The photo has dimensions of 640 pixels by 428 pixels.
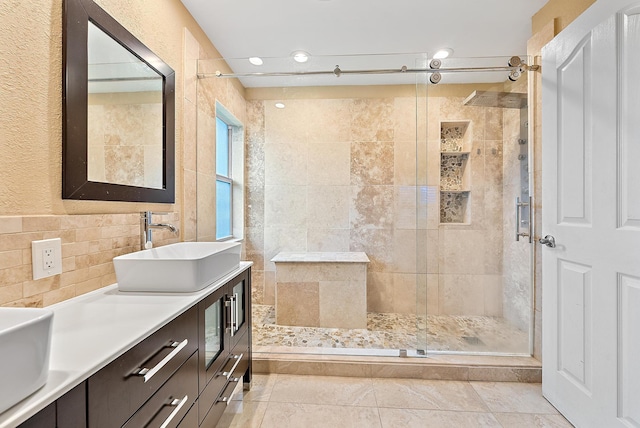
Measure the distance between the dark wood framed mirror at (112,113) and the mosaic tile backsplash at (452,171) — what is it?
2.01m

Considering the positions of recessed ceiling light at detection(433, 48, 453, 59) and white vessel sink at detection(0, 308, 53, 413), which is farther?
recessed ceiling light at detection(433, 48, 453, 59)

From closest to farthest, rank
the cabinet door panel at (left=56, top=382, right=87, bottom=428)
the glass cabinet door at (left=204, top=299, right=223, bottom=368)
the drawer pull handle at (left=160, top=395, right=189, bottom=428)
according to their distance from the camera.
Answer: the cabinet door panel at (left=56, top=382, right=87, bottom=428) < the drawer pull handle at (left=160, top=395, right=189, bottom=428) < the glass cabinet door at (left=204, top=299, right=223, bottom=368)

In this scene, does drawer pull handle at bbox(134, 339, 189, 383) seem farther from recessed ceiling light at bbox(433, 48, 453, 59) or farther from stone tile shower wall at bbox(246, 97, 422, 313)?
recessed ceiling light at bbox(433, 48, 453, 59)

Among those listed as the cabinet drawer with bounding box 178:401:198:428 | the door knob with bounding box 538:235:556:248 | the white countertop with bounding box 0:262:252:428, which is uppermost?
the door knob with bounding box 538:235:556:248

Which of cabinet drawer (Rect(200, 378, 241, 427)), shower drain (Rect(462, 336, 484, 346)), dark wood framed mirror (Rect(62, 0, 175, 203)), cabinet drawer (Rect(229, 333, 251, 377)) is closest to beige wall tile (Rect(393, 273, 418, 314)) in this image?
shower drain (Rect(462, 336, 484, 346))

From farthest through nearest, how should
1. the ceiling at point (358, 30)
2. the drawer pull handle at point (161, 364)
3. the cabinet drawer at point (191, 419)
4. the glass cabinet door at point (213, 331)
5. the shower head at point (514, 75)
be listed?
the shower head at point (514, 75) → the ceiling at point (358, 30) → the glass cabinet door at point (213, 331) → the cabinet drawer at point (191, 419) → the drawer pull handle at point (161, 364)

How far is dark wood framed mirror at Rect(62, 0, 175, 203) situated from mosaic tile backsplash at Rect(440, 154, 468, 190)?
2.01 m

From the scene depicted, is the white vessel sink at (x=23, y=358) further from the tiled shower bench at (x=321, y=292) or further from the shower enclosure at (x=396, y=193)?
the tiled shower bench at (x=321, y=292)

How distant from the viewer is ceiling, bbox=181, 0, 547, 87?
199 cm

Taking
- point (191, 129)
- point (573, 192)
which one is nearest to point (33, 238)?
point (191, 129)

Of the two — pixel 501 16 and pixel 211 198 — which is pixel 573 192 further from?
pixel 211 198

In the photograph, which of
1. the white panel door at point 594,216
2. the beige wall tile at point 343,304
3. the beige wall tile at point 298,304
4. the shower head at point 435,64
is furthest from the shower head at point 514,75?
the beige wall tile at point 298,304

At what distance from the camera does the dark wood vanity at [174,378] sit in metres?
0.68

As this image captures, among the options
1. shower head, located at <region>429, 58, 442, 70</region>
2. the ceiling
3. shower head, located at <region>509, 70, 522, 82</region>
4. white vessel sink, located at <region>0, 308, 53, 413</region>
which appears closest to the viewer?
white vessel sink, located at <region>0, 308, 53, 413</region>
